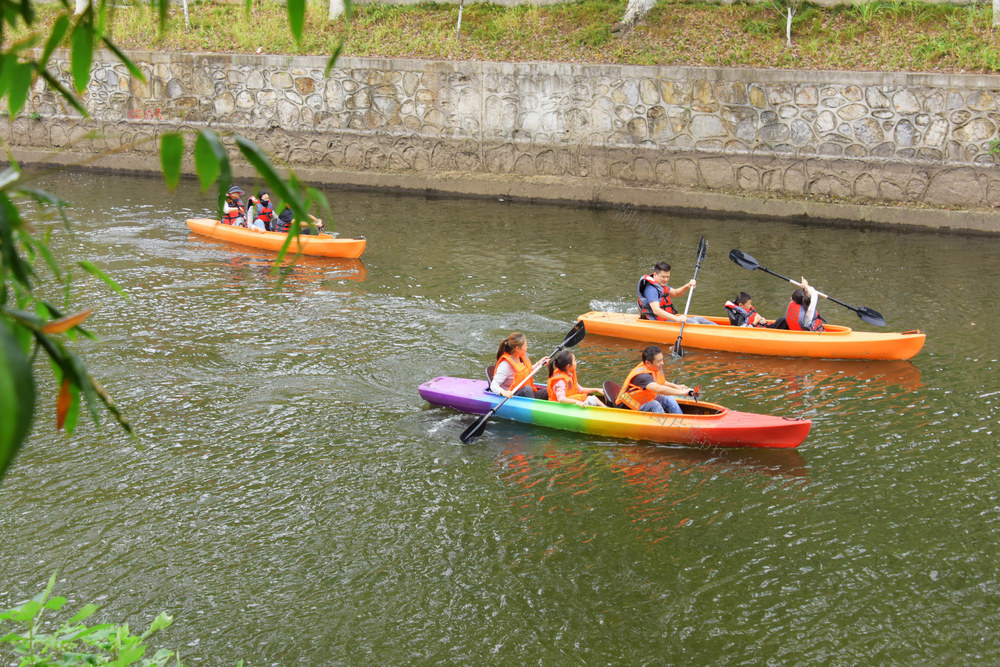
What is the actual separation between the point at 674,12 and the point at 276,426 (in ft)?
49.5

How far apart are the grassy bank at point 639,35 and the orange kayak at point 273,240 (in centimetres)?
363

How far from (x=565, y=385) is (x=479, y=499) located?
1870 millimetres

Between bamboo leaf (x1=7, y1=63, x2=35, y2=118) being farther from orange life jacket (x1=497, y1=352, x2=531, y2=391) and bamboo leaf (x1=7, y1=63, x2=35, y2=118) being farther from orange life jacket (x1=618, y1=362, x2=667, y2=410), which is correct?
orange life jacket (x1=497, y1=352, x2=531, y2=391)

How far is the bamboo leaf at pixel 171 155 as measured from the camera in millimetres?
1624

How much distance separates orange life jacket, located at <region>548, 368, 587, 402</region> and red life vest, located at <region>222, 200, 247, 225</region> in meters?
9.69

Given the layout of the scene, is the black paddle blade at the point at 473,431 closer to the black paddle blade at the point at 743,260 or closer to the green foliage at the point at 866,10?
the black paddle blade at the point at 743,260

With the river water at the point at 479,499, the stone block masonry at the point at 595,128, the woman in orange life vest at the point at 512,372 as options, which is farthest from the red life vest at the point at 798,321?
the stone block masonry at the point at 595,128

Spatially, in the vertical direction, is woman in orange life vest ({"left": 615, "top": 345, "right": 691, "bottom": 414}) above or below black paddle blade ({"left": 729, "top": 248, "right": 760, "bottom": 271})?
below

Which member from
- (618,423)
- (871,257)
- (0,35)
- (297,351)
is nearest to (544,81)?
(871,257)

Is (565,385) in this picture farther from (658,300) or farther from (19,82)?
(19,82)

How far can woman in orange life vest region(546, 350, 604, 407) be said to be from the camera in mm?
8961

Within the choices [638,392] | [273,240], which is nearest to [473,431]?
[638,392]

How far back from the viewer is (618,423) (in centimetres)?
861

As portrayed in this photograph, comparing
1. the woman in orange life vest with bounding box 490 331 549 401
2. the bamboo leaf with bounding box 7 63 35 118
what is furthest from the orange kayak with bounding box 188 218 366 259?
the bamboo leaf with bounding box 7 63 35 118
